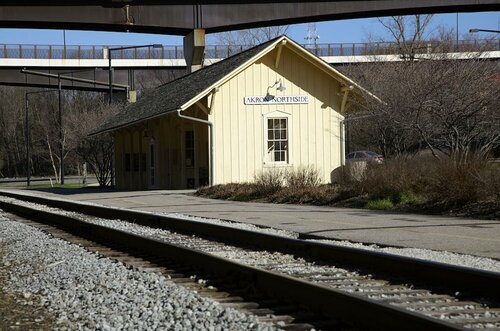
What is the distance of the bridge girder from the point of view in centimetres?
3128

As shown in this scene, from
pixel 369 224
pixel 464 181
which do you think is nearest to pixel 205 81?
pixel 464 181

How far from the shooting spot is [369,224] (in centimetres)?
1476

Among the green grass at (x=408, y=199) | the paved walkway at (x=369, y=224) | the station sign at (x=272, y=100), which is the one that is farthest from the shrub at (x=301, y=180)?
the station sign at (x=272, y=100)

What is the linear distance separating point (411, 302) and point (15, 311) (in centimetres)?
356

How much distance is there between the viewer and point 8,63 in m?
51.0

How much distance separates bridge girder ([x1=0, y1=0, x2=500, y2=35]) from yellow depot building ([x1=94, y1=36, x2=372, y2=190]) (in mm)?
2220

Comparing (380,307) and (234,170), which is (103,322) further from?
(234,170)

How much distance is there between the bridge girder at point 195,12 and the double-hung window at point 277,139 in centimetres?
490

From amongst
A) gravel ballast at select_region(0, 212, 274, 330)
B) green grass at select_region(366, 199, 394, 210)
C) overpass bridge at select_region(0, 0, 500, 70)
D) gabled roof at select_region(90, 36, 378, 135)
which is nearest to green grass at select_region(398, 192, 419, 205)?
green grass at select_region(366, 199, 394, 210)

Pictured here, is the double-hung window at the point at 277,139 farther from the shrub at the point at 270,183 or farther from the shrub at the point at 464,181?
the shrub at the point at 464,181

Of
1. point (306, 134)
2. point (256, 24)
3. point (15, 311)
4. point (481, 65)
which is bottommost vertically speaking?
point (15, 311)

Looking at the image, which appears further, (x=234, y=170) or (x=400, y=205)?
(x=234, y=170)

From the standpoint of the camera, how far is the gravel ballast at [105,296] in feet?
20.1

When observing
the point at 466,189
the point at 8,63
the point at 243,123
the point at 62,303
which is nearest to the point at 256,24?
the point at 243,123
